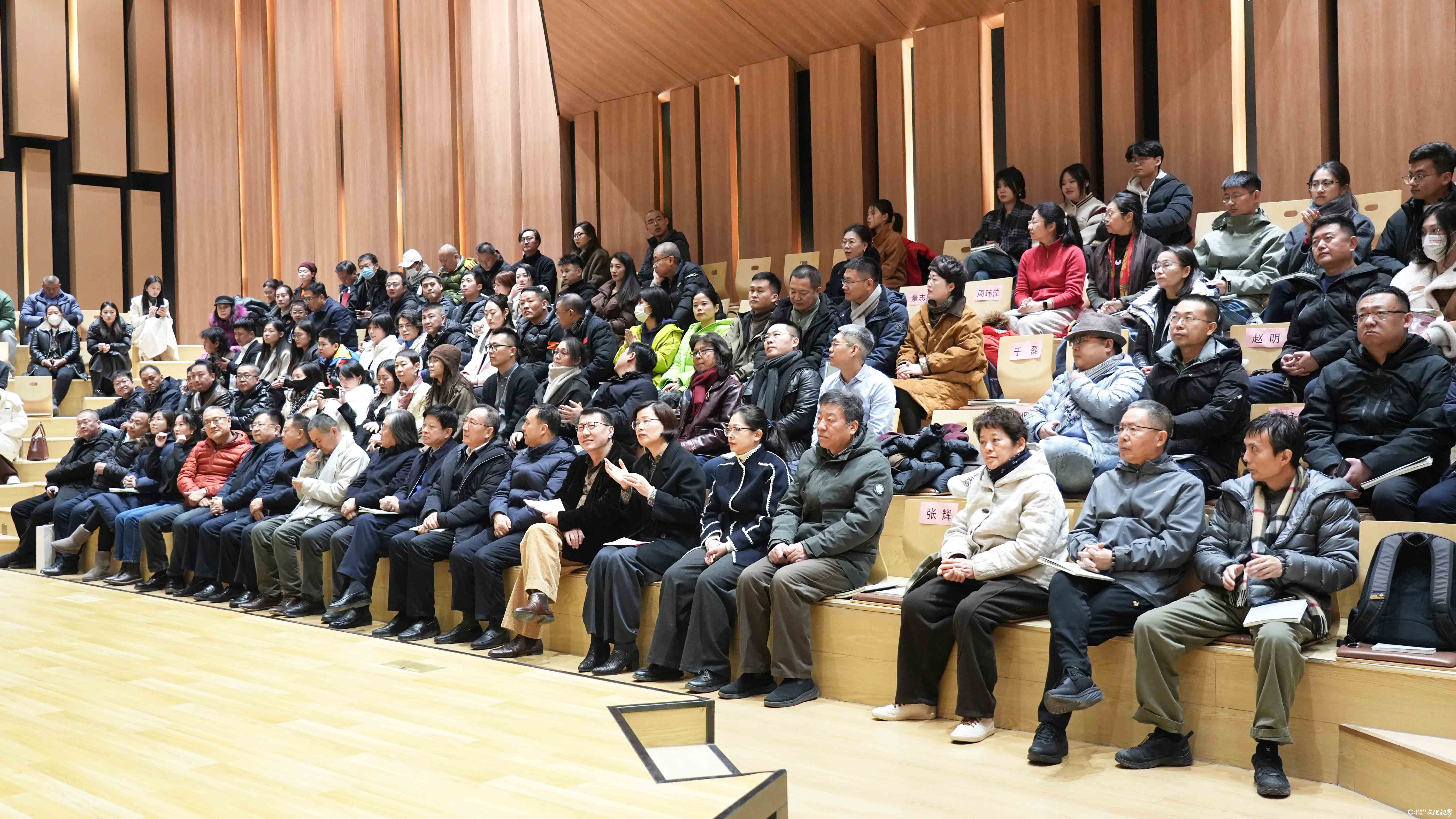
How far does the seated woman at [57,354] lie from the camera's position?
959cm

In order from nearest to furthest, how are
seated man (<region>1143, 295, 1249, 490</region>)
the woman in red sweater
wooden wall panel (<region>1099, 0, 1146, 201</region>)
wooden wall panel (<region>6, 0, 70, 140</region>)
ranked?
1. seated man (<region>1143, 295, 1249, 490</region>)
2. the woman in red sweater
3. wooden wall panel (<region>1099, 0, 1146, 201</region>)
4. wooden wall panel (<region>6, 0, 70, 140</region>)

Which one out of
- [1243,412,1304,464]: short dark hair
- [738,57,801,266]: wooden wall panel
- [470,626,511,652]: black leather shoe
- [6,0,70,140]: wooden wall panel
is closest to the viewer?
[1243,412,1304,464]: short dark hair

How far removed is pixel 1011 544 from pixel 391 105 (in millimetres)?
10105

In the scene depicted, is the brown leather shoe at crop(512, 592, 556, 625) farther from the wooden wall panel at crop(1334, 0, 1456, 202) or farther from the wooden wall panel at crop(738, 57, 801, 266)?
the wooden wall panel at crop(1334, 0, 1456, 202)

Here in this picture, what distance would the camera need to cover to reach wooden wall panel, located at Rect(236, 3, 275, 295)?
1288cm

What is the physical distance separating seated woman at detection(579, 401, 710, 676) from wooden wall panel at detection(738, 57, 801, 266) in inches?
146

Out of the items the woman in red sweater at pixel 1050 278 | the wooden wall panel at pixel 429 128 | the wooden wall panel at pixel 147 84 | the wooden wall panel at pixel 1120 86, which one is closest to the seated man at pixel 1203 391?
the woman in red sweater at pixel 1050 278

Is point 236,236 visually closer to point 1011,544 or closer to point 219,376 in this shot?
point 219,376

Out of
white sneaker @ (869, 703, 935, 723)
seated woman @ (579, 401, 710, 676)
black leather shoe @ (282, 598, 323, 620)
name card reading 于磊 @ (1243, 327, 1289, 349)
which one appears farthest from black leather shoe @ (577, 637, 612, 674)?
name card reading 于磊 @ (1243, 327, 1289, 349)

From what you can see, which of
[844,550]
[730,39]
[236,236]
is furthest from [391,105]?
[844,550]

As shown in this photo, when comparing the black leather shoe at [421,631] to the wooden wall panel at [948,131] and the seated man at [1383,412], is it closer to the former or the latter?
the seated man at [1383,412]

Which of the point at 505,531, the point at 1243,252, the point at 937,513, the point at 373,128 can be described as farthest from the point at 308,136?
the point at 937,513

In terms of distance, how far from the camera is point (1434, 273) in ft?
13.7

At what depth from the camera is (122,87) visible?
12320 mm
